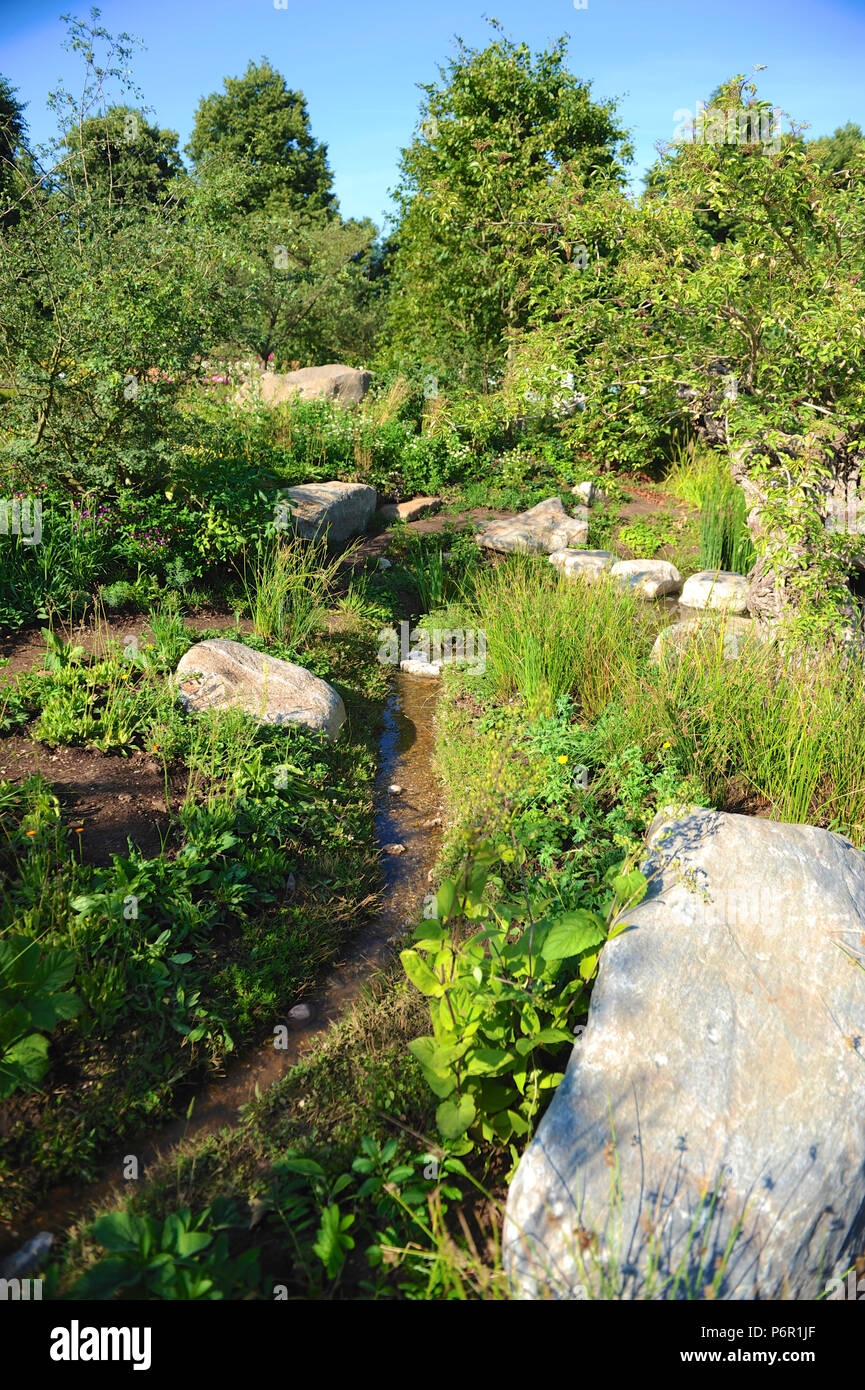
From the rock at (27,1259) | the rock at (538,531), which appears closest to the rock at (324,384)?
the rock at (538,531)

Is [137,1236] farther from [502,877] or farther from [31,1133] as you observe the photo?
[502,877]

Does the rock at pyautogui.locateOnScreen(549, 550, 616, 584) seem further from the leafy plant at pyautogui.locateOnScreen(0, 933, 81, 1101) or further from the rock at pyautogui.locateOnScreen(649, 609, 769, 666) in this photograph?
the leafy plant at pyautogui.locateOnScreen(0, 933, 81, 1101)

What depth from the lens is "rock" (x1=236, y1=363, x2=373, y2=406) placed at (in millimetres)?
12070

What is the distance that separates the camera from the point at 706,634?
4871 millimetres

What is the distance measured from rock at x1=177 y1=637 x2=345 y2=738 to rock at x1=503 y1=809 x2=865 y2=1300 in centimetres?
269

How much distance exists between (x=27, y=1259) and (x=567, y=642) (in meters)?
4.10

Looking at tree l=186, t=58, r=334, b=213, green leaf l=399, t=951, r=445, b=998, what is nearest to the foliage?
green leaf l=399, t=951, r=445, b=998

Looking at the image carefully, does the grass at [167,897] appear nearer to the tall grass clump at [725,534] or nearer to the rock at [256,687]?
the rock at [256,687]

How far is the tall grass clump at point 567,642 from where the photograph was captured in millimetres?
5125

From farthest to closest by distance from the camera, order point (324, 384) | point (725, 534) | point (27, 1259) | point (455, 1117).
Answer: point (324, 384), point (725, 534), point (455, 1117), point (27, 1259)

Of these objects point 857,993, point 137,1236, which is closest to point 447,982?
point 137,1236

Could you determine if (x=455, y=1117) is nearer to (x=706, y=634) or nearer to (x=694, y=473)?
(x=706, y=634)

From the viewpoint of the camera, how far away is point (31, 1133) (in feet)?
8.68

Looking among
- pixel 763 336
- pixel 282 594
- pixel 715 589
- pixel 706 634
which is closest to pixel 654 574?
pixel 715 589
